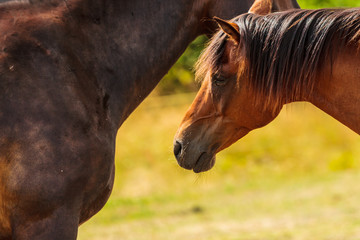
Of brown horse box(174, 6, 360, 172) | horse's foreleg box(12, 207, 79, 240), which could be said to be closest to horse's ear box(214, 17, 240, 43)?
brown horse box(174, 6, 360, 172)

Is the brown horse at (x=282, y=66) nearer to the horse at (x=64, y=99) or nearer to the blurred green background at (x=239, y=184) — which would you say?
the horse at (x=64, y=99)

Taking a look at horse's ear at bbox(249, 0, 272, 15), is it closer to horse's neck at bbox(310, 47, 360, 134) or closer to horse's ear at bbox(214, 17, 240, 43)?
horse's ear at bbox(214, 17, 240, 43)

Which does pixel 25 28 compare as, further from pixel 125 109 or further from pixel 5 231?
pixel 5 231

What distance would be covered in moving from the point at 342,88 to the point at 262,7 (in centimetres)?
79

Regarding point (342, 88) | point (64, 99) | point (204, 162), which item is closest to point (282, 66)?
point (342, 88)

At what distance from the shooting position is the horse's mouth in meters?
3.56

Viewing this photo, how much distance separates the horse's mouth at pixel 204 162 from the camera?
3563mm

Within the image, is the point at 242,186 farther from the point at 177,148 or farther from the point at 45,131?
the point at 45,131

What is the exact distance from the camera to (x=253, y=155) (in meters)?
14.3

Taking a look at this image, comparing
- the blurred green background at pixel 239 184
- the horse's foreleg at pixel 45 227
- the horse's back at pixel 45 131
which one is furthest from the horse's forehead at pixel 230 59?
the blurred green background at pixel 239 184

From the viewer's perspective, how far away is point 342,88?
10.0ft

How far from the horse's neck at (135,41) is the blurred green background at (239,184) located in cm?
395

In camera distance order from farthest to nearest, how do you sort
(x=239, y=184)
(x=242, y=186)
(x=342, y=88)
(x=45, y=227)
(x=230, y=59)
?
(x=239, y=184) → (x=242, y=186) → (x=230, y=59) → (x=342, y=88) → (x=45, y=227)

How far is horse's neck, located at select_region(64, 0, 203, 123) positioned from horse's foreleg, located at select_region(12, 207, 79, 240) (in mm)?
675
